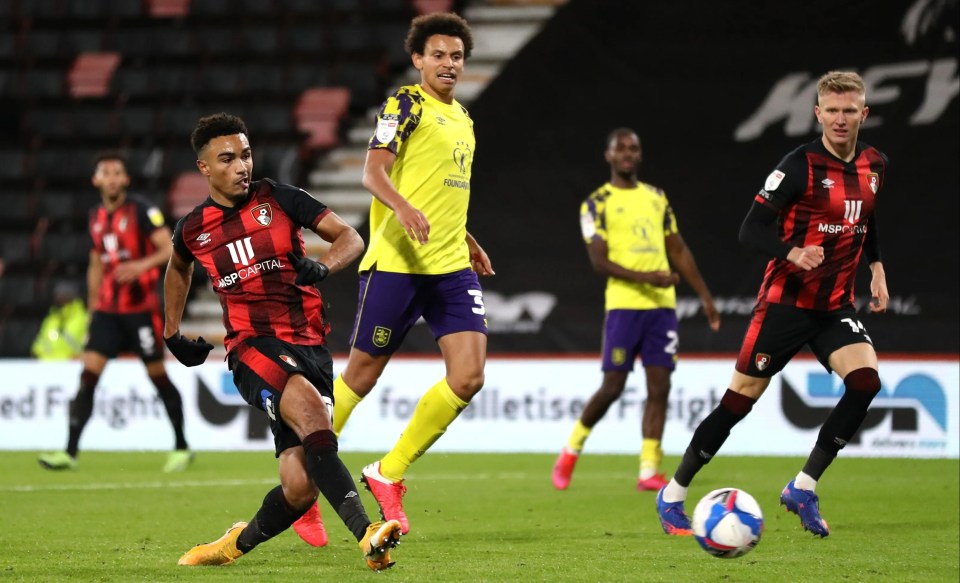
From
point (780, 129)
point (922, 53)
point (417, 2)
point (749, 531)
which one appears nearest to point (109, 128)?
point (417, 2)

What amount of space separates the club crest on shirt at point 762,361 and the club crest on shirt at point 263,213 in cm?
245

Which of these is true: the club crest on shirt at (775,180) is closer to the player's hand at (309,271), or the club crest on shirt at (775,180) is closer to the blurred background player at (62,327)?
the player's hand at (309,271)

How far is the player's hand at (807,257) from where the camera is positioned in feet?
19.8

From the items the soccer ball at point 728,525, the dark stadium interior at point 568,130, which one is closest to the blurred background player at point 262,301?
the soccer ball at point 728,525

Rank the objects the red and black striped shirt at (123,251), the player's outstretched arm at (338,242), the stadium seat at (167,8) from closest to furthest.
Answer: the player's outstretched arm at (338,242), the red and black striped shirt at (123,251), the stadium seat at (167,8)

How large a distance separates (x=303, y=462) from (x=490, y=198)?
9902 mm

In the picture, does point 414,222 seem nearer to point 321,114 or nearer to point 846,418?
point 846,418

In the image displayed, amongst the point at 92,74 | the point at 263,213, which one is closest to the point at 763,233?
the point at 263,213

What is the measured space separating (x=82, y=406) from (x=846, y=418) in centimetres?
629

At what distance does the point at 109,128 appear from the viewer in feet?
59.3

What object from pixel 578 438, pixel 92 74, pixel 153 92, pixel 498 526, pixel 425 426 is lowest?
pixel 578 438

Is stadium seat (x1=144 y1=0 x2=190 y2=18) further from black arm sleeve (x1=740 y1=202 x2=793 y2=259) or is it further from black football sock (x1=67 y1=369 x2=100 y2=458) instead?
black arm sleeve (x1=740 y1=202 x2=793 y2=259)

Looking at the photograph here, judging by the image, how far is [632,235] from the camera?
951cm

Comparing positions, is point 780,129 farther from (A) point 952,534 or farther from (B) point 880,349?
(A) point 952,534
